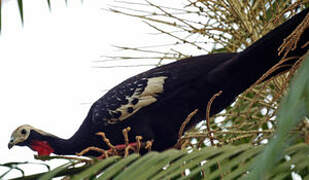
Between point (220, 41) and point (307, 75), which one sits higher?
point (220, 41)

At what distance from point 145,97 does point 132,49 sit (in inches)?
18.3

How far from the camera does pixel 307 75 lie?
2.90ft

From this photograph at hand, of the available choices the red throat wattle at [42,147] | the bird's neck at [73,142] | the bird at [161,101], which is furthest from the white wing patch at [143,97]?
the red throat wattle at [42,147]

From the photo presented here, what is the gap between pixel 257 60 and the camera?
2.65 metres

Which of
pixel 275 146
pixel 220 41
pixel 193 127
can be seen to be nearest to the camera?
pixel 275 146

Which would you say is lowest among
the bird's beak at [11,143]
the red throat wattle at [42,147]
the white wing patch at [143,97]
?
the red throat wattle at [42,147]

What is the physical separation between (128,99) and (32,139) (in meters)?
0.84

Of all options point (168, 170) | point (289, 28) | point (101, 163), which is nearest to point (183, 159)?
point (168, 170)

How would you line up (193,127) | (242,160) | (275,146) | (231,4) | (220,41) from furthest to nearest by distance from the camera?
1. (193,127)
2. (220,41)
3. (231,4)
4. (242,160)
5. (275,146)

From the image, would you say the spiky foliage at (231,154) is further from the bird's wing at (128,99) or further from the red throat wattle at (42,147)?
the red throat wattle at (42,147)

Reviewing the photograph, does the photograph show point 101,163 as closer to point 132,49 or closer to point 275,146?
point 275,146

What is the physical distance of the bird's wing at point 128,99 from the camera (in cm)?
344

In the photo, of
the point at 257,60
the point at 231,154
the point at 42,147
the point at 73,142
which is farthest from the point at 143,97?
the point at 231,154

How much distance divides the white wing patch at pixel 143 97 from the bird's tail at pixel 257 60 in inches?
15.4
